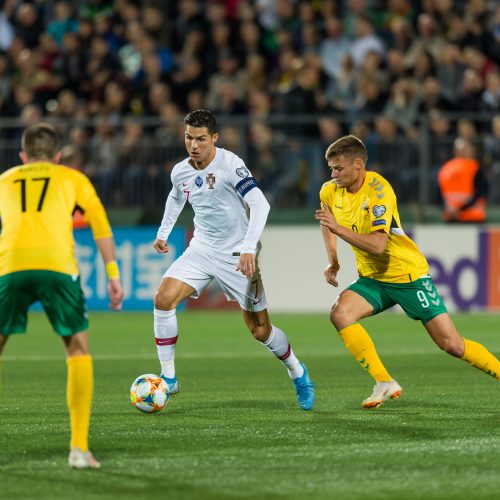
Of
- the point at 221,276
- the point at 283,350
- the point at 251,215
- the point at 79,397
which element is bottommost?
the point at 283,350

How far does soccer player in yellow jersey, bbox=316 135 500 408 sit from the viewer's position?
901 cm

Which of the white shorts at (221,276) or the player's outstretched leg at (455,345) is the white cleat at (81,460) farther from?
the player's outstretched leg at (455,345)

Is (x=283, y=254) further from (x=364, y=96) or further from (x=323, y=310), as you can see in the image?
(x=364, y=96)

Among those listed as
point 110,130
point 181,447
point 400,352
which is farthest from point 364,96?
point 181,447

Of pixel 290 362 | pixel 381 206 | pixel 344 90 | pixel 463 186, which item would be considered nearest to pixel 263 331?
pixel 290 362

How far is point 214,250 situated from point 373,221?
129 centimetres

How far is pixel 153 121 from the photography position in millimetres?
18828

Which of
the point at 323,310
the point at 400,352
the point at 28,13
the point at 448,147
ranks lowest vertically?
A: the point at 323,310

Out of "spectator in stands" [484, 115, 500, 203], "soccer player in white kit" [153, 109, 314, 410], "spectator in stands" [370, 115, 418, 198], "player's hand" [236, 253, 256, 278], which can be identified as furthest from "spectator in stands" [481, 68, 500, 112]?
"player's hand" [236, 253, 256, 278]

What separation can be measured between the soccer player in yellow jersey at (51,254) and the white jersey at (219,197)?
255 cm

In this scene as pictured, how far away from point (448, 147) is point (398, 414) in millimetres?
10034

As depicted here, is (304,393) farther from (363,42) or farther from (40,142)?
(363,42)

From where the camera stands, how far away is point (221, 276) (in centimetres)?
948

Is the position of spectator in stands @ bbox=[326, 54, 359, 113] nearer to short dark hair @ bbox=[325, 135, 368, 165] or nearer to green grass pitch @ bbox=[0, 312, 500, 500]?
green grass pitch @ bbox=[0, 312, 500, 500]
